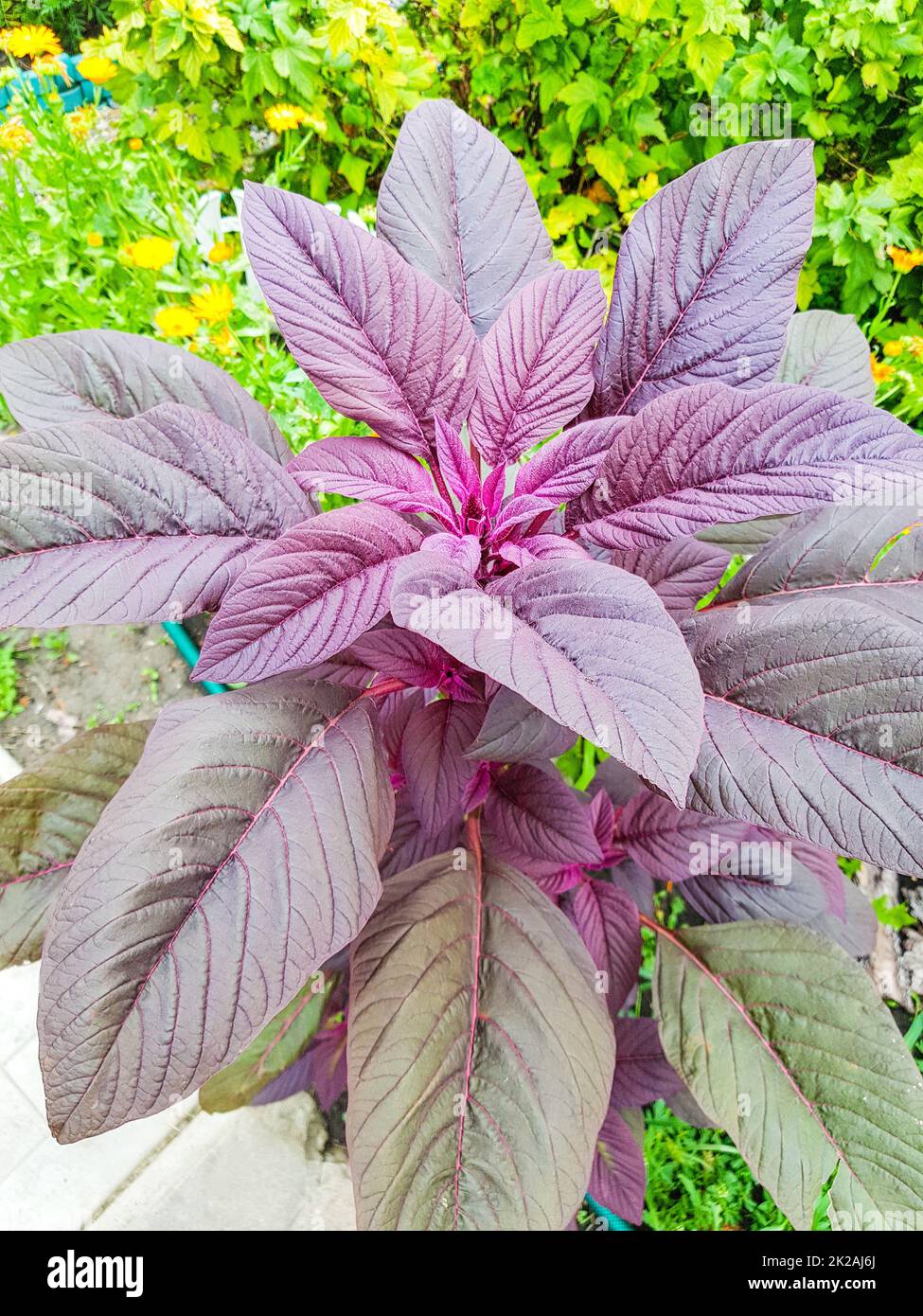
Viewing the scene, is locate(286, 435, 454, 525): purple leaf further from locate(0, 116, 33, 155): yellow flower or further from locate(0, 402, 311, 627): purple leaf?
locate(0, 116, 33, 155): yellow flower

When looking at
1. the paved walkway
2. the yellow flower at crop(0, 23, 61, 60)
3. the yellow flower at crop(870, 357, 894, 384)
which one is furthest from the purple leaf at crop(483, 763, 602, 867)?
the yellow flower at crop(0, 23, 61, 60)

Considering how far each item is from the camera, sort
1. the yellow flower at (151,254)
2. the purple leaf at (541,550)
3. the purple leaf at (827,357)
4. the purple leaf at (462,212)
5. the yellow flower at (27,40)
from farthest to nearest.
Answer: the yellow flower at (151,254), the yellow flower at (27,40), the purple leaf at (827,357), the purple leaf at (462,212), the purple leaf at (541,550)

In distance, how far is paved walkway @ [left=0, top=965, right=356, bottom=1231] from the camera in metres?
1.23

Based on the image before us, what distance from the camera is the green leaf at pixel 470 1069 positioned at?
0.64 m

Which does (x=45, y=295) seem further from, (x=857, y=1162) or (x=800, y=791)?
(x=857, y=1162)

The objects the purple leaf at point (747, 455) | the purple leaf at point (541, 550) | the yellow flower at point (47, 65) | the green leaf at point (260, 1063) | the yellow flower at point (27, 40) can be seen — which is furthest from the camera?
the yellow flower at point (47, 65)

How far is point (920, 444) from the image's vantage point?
53cm

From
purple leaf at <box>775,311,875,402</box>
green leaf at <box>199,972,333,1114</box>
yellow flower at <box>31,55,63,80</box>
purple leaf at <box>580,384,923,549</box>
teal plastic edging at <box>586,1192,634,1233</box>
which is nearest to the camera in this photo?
purple leaf at <box>580,384,923,549</box>

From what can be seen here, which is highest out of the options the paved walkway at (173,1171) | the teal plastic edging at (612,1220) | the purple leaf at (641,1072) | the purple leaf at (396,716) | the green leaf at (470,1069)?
the purple leaf at (396,716)

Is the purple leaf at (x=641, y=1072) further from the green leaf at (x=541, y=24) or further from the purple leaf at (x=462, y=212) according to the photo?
the green leaf at (x=541, y=24)

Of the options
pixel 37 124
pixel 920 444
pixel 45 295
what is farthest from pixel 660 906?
pixel 37 124

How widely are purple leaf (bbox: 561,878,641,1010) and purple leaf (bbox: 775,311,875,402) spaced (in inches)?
23.0

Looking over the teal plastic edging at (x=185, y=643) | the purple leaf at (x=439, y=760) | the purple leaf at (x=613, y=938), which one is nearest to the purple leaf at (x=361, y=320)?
the purple leaf at (x=439, y=760)

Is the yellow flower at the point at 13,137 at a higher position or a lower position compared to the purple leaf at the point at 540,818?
higher
